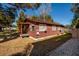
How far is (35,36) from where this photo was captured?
4316mm

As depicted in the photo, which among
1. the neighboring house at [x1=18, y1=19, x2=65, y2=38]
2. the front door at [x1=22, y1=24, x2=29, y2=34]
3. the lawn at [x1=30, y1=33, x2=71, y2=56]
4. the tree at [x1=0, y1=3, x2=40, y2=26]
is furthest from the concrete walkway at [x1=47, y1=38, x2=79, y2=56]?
the tree at [x1=0, y1=3, x2=40, y2=26]

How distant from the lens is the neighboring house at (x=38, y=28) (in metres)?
4.27

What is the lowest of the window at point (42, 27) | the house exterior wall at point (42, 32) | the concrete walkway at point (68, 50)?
the concrete walkway at point (68, 50)

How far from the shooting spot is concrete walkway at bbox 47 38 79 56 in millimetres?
4219

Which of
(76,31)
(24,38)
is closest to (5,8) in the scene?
(24,38)

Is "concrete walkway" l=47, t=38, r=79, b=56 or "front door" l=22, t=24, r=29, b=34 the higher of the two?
"front door" l=22, t=24, r=29, b=34

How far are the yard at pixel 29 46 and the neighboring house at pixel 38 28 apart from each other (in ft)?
0.36

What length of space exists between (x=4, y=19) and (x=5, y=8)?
174mm

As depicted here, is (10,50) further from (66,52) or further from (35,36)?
(66,52)

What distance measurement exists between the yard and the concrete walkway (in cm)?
8

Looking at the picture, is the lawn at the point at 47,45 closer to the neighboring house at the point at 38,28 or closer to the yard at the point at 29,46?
the yard at the point at 29,46

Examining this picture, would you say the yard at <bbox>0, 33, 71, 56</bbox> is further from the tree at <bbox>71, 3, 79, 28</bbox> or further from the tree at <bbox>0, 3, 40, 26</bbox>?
the tree at <bbox>0, 3, 40, 26</bbox>

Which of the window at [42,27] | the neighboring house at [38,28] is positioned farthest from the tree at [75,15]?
the window at [42,27]

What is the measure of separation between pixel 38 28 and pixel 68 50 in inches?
23.2
